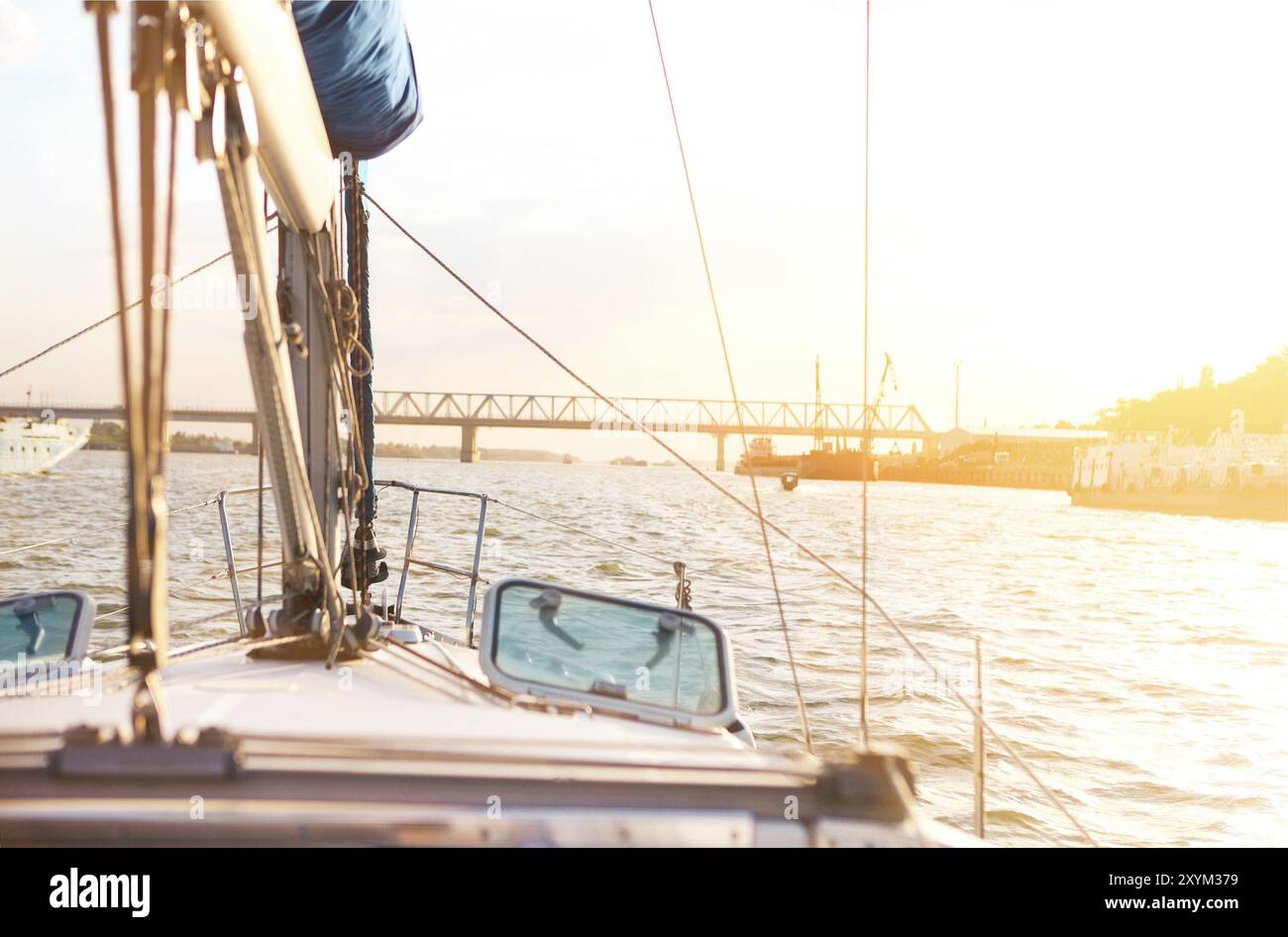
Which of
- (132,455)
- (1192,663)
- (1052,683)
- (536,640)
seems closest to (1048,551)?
(1192,663)

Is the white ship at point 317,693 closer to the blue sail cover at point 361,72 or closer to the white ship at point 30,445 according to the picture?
the blue sail cover at point 361,72

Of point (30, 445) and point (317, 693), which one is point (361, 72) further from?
point (30, 445)

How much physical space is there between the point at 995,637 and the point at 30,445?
174 feet

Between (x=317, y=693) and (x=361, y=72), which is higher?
(x=361, y=72)

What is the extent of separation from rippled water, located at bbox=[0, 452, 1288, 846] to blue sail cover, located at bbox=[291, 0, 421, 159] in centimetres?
228

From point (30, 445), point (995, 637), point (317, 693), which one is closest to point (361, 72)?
point (317, 693)

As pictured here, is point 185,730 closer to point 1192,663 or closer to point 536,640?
point 536,640

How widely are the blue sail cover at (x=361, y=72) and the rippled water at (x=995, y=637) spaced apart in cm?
228

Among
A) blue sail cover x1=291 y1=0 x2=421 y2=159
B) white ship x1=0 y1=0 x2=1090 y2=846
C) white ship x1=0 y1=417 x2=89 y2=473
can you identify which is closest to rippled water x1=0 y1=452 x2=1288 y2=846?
white ship x1=0 y1=0 x2=1090 y2=846

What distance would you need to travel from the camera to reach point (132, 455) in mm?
1380

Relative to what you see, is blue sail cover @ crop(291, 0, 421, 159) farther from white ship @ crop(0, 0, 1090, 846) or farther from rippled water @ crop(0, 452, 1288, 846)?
rippled water @ crop(0, 452, 1288, 846)

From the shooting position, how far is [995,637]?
420 inches

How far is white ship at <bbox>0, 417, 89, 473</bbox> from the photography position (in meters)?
46.5
